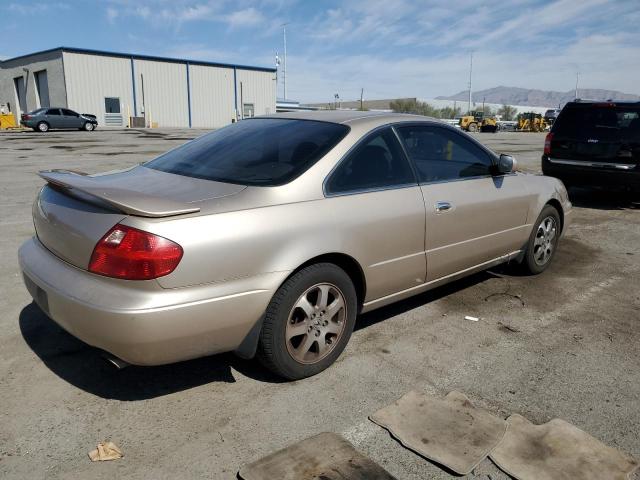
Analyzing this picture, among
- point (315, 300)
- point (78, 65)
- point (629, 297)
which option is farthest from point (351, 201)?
point (78, 65)

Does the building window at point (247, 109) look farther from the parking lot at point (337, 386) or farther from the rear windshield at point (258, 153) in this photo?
the rear windshield at point (258, 153)

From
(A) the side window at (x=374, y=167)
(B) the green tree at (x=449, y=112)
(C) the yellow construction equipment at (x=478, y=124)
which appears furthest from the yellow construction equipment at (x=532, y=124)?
(A) the side window at (x=374, y=167)

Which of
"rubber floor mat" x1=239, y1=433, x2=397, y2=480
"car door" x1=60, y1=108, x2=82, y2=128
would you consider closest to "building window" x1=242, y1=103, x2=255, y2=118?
"car door" x1=60, y1=108, x2=82, y2=128

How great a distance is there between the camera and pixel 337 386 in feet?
10.0

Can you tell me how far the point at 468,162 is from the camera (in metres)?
4.22

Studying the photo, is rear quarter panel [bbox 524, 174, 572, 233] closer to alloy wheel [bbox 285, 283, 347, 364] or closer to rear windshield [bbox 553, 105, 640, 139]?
alloy wheel [bbox 285, 283, 347, 364]

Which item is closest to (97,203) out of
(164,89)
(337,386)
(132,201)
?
(132,201)

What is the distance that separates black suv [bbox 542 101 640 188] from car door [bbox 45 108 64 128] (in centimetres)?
3045

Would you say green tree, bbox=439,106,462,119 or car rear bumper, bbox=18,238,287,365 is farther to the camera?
green tree, bbox=439,106,462,119

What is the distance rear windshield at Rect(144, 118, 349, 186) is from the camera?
312cm

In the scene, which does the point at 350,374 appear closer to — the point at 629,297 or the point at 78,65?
the point at 629,297

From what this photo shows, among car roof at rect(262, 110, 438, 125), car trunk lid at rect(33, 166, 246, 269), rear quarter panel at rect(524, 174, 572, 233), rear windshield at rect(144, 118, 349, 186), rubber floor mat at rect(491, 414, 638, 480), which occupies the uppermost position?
car roof at rect(262, 110, 438, 125)

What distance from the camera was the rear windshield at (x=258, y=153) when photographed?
3115mm

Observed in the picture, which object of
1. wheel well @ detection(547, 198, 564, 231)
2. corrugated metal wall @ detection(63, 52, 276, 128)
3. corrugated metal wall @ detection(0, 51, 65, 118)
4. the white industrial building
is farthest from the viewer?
corrugated metal wall @ detection(63, 52, 276, 128)
